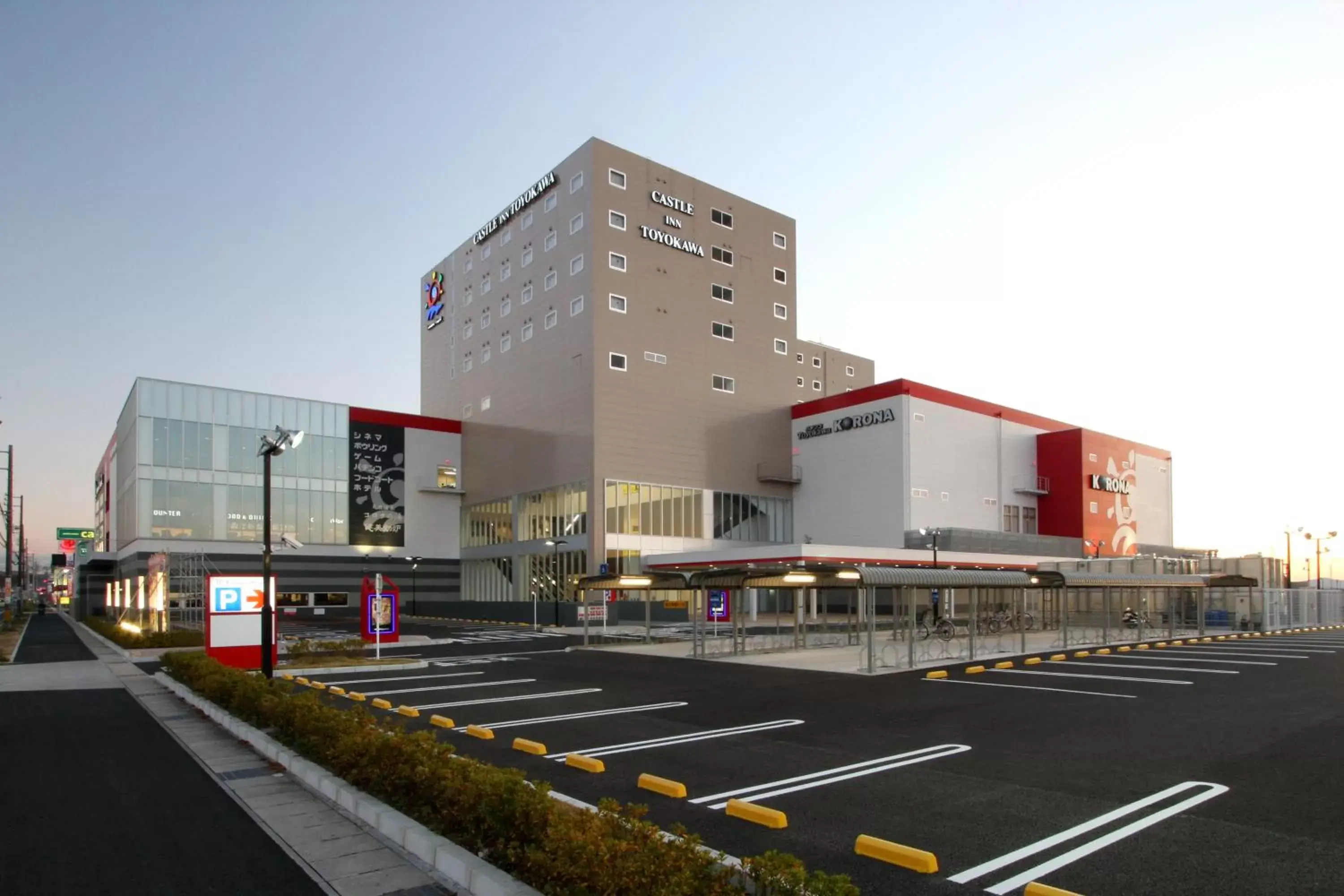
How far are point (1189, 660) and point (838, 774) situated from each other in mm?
21527

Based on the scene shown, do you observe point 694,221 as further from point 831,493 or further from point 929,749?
point 929,749

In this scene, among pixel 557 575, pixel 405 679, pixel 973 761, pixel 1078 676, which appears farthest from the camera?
pixel 557 575

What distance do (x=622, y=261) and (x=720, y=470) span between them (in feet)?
55.5

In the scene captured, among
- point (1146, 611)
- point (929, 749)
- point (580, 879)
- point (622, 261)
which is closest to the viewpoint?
point (580, 879)

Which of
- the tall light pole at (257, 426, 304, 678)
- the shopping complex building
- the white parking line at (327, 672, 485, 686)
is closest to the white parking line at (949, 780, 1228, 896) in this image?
the tall light pole at (257, 426, 304, 678)

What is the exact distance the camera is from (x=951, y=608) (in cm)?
3781

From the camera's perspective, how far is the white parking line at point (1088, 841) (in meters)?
7.40

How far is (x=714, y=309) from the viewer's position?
66.3 metres

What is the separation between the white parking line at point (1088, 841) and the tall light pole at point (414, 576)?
64234mm

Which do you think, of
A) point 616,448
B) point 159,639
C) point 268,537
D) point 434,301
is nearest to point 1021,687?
point 268,537

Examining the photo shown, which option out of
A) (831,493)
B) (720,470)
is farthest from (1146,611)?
(720,470)

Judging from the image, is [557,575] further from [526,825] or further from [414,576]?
[526,825]

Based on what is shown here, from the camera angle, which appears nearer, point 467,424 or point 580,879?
point 580,879

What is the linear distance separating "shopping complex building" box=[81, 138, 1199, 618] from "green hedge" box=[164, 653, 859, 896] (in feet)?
140
